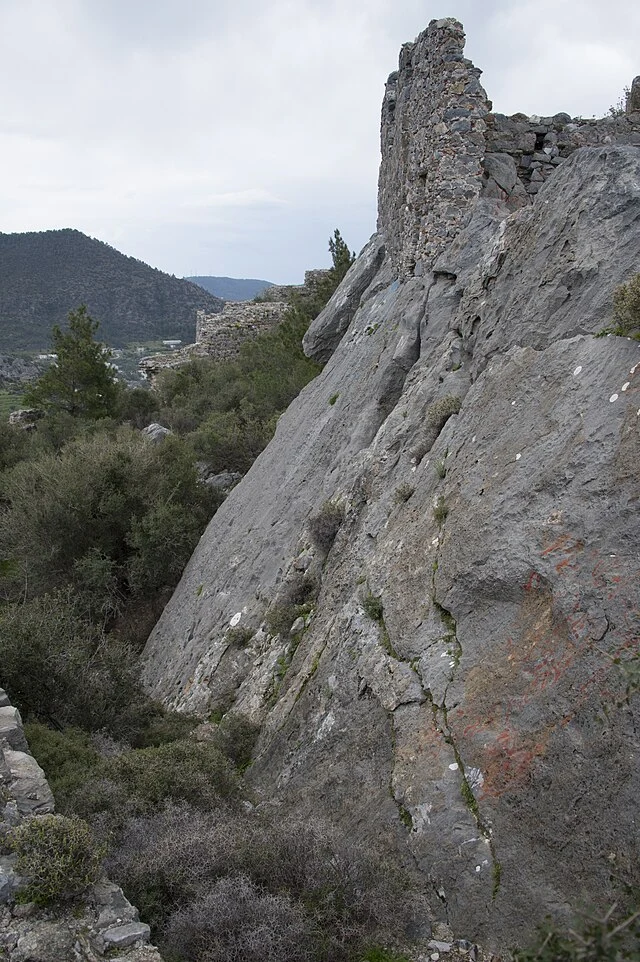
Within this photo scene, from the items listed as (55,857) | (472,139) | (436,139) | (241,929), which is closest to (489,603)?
(241,929)

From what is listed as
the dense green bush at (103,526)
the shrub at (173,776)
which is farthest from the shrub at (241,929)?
the dense green bush at (103,526)

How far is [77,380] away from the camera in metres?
24.7

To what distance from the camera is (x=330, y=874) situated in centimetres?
430

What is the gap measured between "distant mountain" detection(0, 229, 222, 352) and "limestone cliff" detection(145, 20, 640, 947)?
202 ft

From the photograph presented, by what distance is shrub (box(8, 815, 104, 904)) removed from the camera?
12.8 feet

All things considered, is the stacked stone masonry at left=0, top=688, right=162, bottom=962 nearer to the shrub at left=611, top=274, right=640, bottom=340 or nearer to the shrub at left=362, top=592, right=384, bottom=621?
the shrub at left=362, top=592, right=384, bottom=621

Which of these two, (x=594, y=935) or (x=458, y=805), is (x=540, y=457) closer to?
(x=458, y=805)

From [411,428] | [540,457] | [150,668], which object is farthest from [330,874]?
[150,668]

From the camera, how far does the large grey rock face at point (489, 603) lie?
3.95m

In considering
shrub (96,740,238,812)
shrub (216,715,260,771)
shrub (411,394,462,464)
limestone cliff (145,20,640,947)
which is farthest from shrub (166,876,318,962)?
shrub (411,394,462,464)

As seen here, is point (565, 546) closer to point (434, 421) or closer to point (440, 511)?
point (440, 511)

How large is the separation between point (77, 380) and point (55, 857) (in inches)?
902

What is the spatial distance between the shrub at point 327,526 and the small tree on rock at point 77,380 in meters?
18.3

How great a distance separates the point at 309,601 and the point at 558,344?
4121 millimetres
